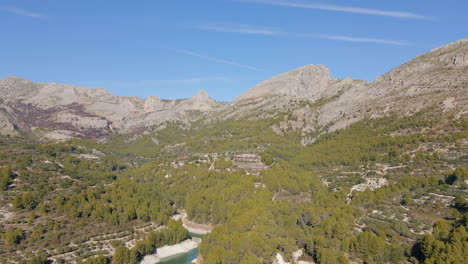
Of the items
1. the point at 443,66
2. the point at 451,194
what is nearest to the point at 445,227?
the point at 451,194

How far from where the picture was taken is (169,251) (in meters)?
75.1

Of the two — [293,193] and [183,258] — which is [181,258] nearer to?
[183,258]

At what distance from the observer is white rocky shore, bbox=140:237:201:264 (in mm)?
69831

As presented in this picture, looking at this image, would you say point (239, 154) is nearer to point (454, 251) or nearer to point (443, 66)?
point (454, 251)

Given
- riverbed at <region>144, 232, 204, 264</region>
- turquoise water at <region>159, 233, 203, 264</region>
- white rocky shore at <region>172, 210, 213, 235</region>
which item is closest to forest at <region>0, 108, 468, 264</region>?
white rocky shore at <region>172, 210, 213, 235</region>

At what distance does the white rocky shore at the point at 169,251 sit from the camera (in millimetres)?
69831

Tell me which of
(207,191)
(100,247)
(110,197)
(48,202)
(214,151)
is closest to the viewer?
(100,247)

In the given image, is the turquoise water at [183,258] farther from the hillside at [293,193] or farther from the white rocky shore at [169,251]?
the hillside at [293,193]

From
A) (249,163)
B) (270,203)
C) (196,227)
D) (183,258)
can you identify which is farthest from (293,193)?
(183,258)

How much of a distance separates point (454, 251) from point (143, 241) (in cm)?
5881

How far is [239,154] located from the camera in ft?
419

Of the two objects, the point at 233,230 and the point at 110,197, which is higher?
the point at 110,197

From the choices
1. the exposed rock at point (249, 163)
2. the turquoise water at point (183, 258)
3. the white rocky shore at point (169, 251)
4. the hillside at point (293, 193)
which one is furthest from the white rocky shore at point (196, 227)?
the exposed rock at point (249, 163)

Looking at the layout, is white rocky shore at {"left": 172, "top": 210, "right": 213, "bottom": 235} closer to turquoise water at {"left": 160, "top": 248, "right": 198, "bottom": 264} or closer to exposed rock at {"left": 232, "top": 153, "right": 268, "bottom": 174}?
turquoise water at {"left": 160, "top": 248, "right": 198, "bottom": 264}
